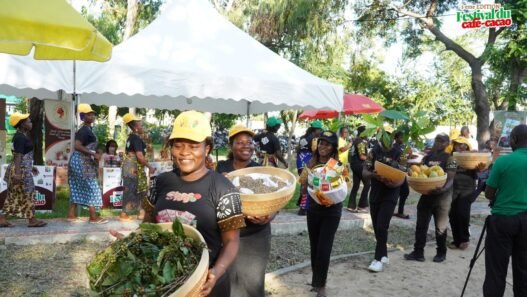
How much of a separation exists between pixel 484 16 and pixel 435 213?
9.81 metres

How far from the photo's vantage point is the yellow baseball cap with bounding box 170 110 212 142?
8.08 ft

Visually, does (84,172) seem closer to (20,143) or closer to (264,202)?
(20,143)

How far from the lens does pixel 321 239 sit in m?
4.73

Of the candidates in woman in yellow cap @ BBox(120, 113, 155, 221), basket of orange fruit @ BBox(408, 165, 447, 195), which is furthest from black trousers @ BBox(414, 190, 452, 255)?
woman in yellow cap @ BBox(120, 113, 155, 221)

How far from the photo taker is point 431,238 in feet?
26.2

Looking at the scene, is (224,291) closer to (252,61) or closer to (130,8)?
(252,61)

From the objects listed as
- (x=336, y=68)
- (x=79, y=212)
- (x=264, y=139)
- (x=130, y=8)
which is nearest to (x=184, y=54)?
(x=264, y=139)

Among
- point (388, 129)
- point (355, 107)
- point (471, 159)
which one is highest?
point (355, 107)

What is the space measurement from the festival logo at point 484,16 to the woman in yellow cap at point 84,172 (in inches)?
458

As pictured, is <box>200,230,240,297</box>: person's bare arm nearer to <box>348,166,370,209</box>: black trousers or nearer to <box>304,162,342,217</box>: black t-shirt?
<box>304,162,342,217</box>: black t-shirt

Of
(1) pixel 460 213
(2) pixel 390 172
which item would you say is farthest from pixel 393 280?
(1) pixel 460 213

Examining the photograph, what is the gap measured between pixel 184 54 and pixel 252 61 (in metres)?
1.09

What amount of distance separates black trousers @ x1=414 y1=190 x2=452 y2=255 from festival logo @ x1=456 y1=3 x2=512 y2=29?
905cm

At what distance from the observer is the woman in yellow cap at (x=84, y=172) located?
272 inches
